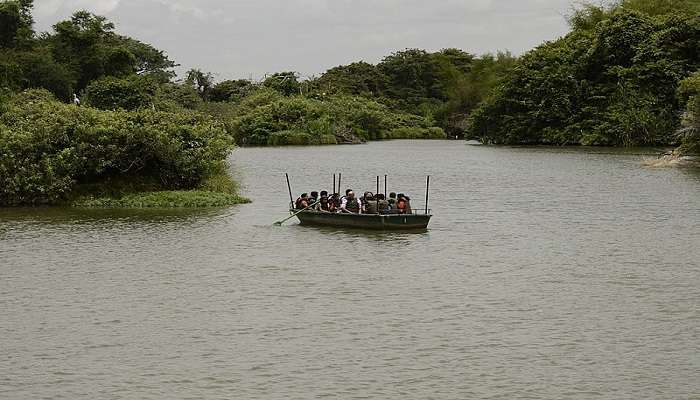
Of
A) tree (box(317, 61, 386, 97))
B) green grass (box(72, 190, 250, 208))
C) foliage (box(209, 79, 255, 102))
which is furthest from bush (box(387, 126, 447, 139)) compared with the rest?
green grass (box(72, 190, 250, 208))

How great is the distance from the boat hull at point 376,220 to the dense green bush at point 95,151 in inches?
323

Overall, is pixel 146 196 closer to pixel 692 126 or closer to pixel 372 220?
pixel 372 220

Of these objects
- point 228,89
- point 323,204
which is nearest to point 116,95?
point 323,204

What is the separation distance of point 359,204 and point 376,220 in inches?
51.5

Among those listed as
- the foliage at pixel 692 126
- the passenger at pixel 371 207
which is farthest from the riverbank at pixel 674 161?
the passenger at pixel 371 207

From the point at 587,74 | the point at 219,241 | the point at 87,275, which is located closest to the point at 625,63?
the point at 587,74

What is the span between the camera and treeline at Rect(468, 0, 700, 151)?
7300 centimetres

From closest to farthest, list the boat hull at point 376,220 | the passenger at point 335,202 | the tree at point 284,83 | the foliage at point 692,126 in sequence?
the boat hull at point 376,220 < the passenger at point 335,202 < the foliage at point 692,126 < the tree at point 284,83

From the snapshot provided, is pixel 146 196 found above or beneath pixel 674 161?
beneath

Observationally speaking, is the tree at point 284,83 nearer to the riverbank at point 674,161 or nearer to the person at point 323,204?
the riverbank at point 674,161

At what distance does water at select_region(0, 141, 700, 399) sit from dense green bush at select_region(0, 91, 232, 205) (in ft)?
6.15

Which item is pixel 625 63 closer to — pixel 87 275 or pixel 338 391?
pixel 87 275

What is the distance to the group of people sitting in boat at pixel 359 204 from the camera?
30797 millimetres

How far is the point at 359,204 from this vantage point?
3169 centimetres
